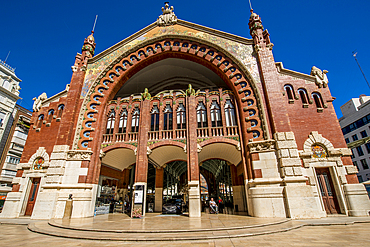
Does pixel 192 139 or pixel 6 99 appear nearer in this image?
pixel 192 139

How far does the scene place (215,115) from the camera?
1969 centimetres

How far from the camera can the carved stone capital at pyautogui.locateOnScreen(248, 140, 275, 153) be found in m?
16.2

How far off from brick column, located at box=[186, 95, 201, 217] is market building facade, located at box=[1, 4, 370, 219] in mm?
87

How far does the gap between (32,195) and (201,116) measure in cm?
1789

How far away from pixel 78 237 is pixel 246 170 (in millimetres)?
12835

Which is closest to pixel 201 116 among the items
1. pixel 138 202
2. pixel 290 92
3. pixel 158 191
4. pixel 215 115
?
pixel 215 115

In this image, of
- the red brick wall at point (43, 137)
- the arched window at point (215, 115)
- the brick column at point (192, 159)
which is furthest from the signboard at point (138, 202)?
the red brick wall at point (43, 137)

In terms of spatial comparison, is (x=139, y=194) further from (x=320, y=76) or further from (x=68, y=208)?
(x=320, y=76)

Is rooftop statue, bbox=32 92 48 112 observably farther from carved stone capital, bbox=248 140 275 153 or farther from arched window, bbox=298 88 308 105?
arched window, bbox=298 88 308 105

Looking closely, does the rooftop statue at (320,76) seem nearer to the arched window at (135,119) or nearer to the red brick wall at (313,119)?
the red brick wall at (313,119)

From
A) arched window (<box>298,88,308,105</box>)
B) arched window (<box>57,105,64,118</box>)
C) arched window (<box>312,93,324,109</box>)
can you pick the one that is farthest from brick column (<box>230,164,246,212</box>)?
arched window (<box>57,105,64,118</box>)

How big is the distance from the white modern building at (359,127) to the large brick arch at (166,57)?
40090mm

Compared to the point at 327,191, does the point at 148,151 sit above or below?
above

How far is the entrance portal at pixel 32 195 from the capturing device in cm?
1833
